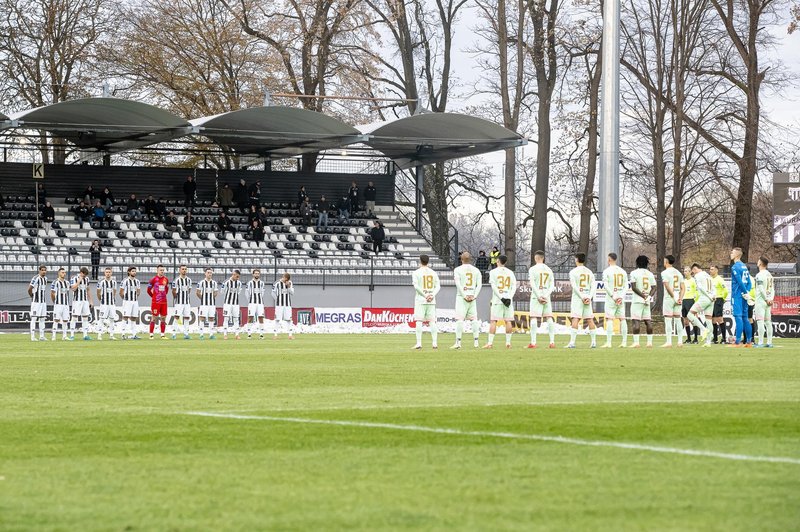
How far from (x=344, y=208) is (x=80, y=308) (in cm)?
2042

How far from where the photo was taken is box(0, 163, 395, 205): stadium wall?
5316cm

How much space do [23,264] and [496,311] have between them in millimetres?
21589

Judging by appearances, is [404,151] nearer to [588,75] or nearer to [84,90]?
[588,75]

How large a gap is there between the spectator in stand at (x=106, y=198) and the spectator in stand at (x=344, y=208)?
9609 millimetres

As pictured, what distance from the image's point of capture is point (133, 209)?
51625mm

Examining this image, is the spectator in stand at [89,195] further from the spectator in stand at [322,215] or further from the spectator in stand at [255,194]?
the spectator in stand at [322,215]

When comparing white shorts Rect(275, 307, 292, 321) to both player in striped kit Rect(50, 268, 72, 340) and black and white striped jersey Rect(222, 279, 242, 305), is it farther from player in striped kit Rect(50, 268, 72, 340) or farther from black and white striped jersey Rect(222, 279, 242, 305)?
player in striped kit Rect(50, 268, 72, 340)

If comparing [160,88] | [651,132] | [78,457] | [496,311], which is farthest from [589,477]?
[160,88]

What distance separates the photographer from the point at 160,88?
57.4 metres

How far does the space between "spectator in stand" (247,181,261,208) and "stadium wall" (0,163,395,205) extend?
1.66m

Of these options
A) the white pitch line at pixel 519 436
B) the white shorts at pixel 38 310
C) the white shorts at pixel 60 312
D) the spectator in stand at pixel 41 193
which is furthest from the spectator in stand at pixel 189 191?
the white pitch line at pixel 519 436

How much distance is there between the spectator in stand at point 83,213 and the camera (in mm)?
50219

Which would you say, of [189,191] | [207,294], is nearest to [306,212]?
[189,191]

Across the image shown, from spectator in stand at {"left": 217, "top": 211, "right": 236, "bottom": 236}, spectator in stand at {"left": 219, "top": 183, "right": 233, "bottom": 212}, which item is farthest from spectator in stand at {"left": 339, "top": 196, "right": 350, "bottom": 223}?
spectator in stand at {"left": 217, "top": 211, "right": 236, "bottom": 236}
